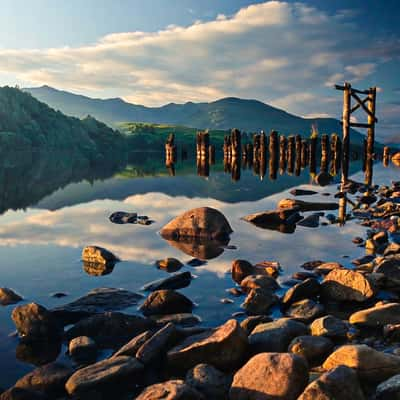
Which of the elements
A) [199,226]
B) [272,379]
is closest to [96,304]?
[272,379]

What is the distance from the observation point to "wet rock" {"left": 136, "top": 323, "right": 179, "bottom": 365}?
4.62m

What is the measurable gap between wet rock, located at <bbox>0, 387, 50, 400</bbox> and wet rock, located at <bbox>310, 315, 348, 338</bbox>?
11.0ft

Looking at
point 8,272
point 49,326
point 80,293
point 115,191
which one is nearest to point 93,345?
point 49,326

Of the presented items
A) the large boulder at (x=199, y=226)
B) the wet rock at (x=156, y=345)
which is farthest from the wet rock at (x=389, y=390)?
the large boulder at (x=199, y=226)

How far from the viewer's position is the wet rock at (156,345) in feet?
15.2

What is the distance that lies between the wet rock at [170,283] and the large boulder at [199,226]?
3.36 m

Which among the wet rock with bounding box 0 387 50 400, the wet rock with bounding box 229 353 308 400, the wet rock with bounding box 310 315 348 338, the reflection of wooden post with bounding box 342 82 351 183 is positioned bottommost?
the wet rock with bounding box 0 387 50 400

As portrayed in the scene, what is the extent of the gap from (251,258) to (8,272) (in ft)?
17.0

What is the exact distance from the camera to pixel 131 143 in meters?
110

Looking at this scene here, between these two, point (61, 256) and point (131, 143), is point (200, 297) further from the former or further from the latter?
point (131, 143)

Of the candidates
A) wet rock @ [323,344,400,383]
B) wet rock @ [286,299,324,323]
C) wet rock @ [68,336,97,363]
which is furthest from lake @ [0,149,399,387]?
wet rock @ [323,344,400,383]

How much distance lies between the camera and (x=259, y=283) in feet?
23.1

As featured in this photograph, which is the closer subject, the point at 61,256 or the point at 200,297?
the point at 200,297

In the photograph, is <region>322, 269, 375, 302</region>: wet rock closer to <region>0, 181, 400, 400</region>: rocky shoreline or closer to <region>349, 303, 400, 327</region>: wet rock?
<region>0, 181, 400, 400</region>: rocky shoreline
